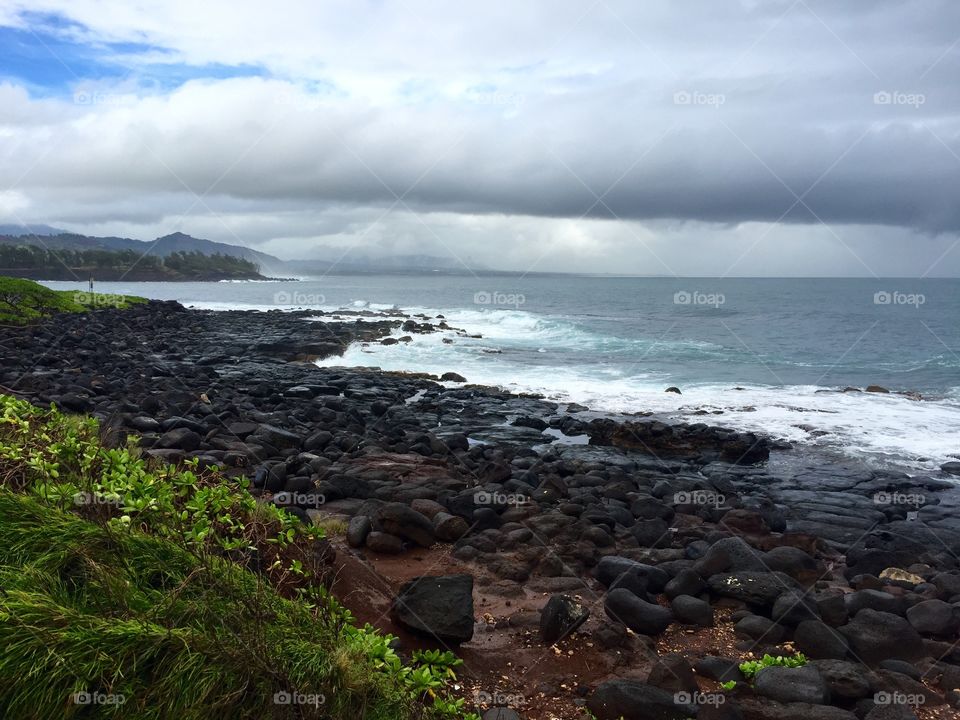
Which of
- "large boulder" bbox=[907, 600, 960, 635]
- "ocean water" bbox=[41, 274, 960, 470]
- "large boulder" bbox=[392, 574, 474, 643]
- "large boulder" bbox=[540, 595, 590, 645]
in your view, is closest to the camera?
"large boulder" bbox=[392, 574, 474, 643]

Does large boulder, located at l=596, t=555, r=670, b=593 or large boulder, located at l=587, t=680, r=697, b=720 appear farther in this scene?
large boulder, located at l=596, t=555, r=670, b=593

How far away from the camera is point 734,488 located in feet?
48.9

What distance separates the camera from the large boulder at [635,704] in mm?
5355

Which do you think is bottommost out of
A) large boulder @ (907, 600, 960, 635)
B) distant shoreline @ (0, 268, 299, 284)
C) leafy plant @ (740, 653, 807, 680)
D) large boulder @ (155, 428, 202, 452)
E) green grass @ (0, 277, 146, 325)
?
large boulder @ (907, 600, 960, 635)

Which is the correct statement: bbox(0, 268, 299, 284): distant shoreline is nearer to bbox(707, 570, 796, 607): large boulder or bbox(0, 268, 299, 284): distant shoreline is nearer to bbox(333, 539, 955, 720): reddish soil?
bbox(333, 539, 955, 720): reddish soil

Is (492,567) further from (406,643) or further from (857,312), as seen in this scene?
(857,312)

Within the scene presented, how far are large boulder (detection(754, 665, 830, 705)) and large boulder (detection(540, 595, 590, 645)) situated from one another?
164 centimetres

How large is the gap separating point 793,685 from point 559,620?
2064 millimetres

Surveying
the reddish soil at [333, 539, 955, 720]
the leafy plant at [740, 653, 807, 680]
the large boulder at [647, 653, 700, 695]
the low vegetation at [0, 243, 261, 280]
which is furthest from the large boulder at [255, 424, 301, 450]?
the low vegetation at [0, 243, 261, 280]

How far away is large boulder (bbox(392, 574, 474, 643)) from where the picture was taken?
6203mm

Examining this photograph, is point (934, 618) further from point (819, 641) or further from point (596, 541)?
point (596, 541)

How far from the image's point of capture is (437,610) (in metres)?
6.29

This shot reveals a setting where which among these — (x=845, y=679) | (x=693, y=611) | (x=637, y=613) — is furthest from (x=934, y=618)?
(x=637, y=613)

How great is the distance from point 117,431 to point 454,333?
37.3m
